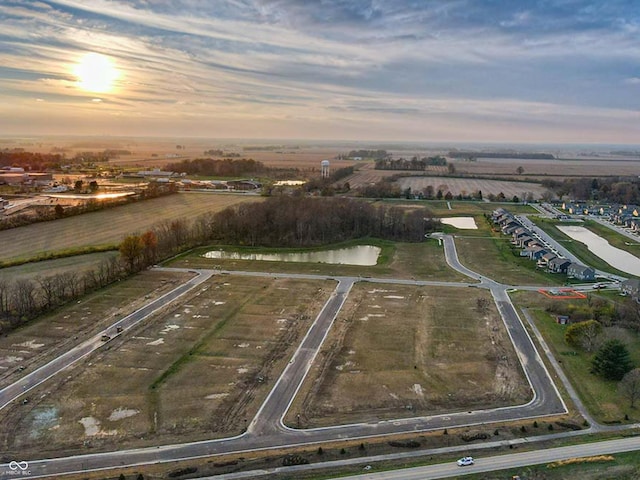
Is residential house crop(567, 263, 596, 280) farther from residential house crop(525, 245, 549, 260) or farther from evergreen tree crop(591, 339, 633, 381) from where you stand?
evergreen tree crop(591, 339, 633, 381)

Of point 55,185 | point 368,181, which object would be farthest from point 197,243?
point 368,181

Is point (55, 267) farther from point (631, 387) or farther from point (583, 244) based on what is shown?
point (583, 244)

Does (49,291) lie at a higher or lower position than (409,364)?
higher

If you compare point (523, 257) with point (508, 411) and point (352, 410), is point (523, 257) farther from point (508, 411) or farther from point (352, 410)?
point (352, 410)

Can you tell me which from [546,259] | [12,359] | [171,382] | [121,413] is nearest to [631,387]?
[171,382]

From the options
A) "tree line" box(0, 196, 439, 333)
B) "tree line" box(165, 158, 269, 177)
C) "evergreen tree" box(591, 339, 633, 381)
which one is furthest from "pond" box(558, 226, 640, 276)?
"tree line" box(165, 158, 269, 177)

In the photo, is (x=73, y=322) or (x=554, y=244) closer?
(x=73, y=322)
